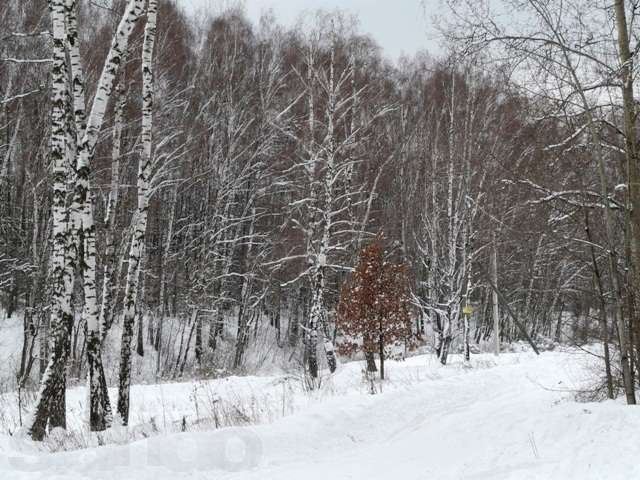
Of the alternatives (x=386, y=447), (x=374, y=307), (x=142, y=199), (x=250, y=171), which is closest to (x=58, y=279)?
(x=142, y=199)

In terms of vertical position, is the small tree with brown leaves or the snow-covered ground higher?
the small tree with brown leaves

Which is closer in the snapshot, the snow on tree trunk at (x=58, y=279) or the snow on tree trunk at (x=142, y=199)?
the snow on tree trunk at (x=58, y=279)

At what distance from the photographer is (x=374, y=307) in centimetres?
1278

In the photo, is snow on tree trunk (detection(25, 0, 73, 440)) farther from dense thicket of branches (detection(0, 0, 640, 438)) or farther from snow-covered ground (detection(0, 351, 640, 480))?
dense thicket of branches (detection(0, 0, 640, 438))

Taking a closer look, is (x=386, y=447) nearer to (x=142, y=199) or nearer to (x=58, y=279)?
(x=58, y=279)

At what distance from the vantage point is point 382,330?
505 inches

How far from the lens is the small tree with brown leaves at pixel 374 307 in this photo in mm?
12781

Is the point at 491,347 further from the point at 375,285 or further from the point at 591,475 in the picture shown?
the point at 591,475

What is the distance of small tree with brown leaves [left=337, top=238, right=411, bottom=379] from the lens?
1278cm

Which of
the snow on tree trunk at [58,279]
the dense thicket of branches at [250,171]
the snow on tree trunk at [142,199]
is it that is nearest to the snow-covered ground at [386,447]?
the snow on tree trunk at [58,279]

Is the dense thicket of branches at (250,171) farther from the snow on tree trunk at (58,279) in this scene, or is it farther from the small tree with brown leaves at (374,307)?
the snow on tree trunk at (58,279)

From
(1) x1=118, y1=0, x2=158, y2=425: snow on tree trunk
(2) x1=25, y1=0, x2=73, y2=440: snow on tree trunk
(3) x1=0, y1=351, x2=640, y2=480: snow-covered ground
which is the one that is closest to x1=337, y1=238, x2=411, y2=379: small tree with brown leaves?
(3) x1=0, y1=351, x2=640, y2=480: snow-covered ground

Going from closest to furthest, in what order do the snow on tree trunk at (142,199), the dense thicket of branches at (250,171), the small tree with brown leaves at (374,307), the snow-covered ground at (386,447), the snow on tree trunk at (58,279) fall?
the snow-covered ground at (386,447)
the snow on tree trunk at (58,279)
the snow on tree trunk at (142,199)
the small tree with brown leaves at (374,307)
the dense thicket of branches at (250,171)

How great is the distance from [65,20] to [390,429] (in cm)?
691
